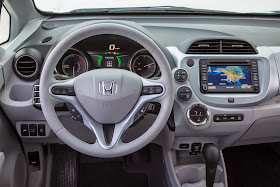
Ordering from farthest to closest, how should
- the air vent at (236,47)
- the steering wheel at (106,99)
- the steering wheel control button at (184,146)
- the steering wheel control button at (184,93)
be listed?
the steering wheel control button at (184,146), the air vent at (236,47), the steering wheel control button at (184,93), the steering wheel at (106,99)

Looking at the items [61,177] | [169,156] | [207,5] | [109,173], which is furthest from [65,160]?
[207,5]

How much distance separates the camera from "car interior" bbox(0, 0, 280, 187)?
1.39 metres

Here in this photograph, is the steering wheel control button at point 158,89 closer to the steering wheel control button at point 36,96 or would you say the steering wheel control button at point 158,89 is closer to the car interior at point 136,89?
the car interior at point 136,89

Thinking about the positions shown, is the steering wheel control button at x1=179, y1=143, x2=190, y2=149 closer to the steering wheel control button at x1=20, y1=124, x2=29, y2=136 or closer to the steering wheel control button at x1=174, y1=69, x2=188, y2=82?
the steering wheel control button at x1=174, y1=69, x2=188, y2=82

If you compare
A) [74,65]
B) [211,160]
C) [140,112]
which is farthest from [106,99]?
[211,160]

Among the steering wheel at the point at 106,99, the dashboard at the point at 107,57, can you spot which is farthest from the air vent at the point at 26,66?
the steering wheel at the point at 106,99

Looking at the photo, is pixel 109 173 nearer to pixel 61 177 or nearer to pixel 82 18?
pixel 61 177

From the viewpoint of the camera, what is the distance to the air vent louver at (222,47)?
1.81m

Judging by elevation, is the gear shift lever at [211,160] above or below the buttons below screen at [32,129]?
below

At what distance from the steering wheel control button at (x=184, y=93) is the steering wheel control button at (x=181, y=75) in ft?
0.14

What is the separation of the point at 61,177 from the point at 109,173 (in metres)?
0.37

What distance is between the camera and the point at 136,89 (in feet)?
4.57

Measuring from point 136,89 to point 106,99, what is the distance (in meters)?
0.14

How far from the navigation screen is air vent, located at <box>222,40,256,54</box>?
9 cm
